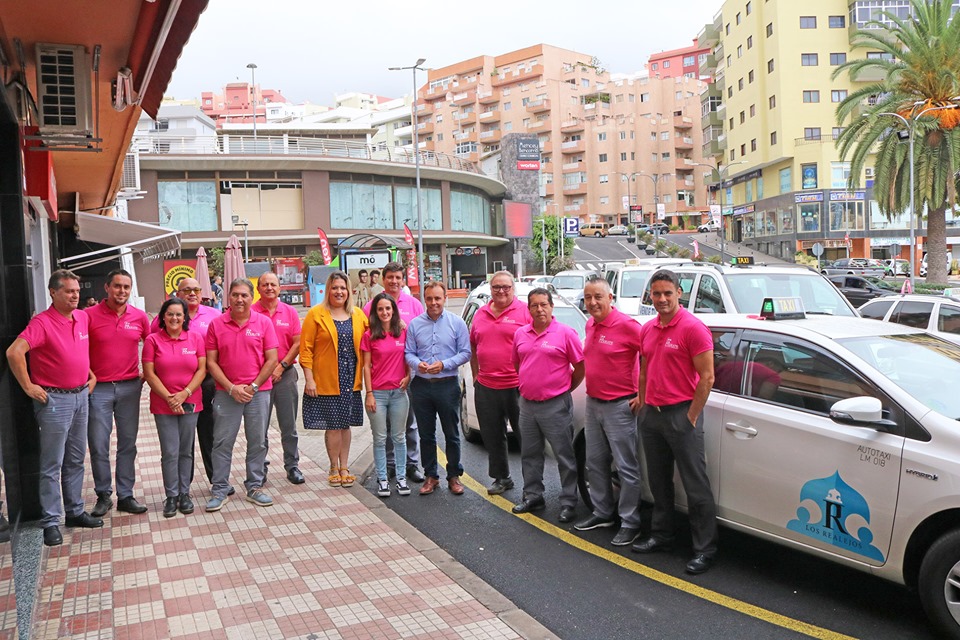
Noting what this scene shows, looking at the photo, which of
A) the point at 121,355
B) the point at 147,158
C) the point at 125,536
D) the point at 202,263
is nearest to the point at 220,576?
the point at 125,536

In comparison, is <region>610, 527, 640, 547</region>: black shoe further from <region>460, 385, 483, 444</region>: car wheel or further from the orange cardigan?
<region>460, 385, 483, 444</region>: car wheel

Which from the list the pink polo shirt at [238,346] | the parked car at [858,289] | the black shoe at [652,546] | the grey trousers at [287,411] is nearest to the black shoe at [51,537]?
the pink polo shirt at [238,346]

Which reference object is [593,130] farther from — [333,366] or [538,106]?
[333,366]

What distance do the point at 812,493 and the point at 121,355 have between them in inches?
210

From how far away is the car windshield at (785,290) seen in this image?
10.0 meters

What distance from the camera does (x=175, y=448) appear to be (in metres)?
6.67

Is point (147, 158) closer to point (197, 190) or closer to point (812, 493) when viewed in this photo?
point (197, 190)

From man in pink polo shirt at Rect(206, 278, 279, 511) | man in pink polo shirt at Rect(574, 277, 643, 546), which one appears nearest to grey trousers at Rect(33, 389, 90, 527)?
man in pink polo shirt at Rect(206, 278, 279, 511)

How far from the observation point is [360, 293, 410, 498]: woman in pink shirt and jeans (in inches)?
287

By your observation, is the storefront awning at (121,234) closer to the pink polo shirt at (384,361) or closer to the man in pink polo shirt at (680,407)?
the pink polo shirt at (384,361)

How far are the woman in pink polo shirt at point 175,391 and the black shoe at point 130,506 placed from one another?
0.62 feet

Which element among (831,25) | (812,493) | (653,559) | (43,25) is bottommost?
(653,559)

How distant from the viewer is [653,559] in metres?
5.61

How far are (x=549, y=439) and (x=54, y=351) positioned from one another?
389 centimetres
